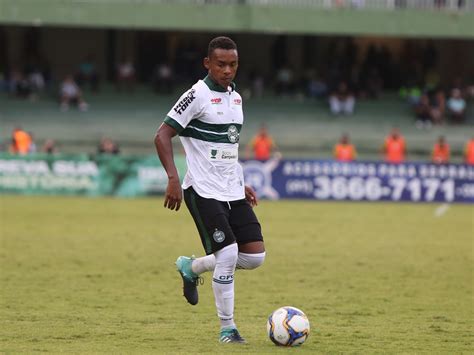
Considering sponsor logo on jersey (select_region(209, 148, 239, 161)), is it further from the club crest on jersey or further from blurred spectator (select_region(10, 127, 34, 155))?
blurred spectator (select_region(10, 127, 34, 155))

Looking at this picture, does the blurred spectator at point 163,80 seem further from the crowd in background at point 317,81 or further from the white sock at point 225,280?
the white sock at point 225,280

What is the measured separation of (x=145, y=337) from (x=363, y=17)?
28860mm

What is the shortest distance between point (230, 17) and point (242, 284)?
23792 mm

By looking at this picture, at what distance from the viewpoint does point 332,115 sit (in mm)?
37969

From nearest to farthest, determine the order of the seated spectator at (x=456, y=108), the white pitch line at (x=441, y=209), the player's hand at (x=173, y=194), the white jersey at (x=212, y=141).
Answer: the player's hand at (x=173, y=194), the white jersey at (x=212, y=141), the white pitch line at (x=441, y=209), the seated spectator at (x=456, y=108)

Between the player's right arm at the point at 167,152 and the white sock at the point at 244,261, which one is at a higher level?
the player's right arm at the point at 167,152

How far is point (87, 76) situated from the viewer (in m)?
37.9

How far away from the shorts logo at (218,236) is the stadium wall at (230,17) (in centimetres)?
2777

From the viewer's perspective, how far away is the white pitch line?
24.6 metres

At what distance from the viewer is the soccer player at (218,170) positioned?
316 inches

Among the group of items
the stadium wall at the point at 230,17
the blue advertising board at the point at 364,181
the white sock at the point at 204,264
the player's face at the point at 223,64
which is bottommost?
the blue advertising board at the point at 364,181

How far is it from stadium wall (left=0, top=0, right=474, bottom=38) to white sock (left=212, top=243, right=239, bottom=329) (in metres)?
27.7

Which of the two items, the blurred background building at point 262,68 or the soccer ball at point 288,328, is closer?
the soccer ball at point 288,328

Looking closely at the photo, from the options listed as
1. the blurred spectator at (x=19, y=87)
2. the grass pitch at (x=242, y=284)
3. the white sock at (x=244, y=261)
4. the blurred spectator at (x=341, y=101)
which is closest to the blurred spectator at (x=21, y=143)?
the grass pitch at (x=242, y=284)
